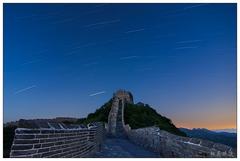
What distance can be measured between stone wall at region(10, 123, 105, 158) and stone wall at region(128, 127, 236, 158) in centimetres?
241

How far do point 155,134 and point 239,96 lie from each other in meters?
4.16

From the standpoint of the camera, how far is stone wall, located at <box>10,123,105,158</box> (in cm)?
429

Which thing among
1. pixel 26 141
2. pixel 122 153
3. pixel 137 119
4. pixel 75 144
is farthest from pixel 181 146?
pixel 137 119

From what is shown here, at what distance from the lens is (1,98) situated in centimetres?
637

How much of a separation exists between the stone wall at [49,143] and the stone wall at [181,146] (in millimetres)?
2413

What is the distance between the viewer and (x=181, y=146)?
297 inches

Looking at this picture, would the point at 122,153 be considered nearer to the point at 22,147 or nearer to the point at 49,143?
the point at 49,143

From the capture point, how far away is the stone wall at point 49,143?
429cm

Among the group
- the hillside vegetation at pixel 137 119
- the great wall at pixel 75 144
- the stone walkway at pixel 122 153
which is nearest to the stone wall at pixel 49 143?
the great wall at pixel 75 144

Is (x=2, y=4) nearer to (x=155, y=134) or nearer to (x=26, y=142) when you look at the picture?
(x=26, y=142)

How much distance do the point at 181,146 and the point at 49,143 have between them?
149 inches

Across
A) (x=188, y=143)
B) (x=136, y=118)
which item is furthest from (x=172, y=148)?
(x=136, y=118)

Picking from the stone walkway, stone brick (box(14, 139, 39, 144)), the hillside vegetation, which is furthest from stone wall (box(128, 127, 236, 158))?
the hillside vegetation

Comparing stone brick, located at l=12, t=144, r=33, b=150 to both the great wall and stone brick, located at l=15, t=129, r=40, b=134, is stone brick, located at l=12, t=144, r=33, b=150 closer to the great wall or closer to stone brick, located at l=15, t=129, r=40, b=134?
the great wall
